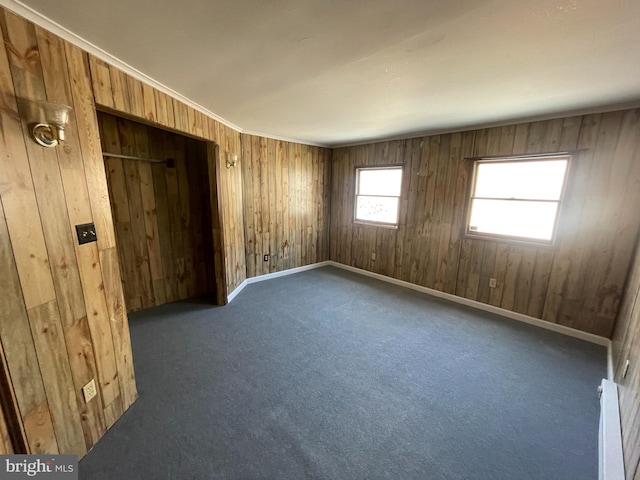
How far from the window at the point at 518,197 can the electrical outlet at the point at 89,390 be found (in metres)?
3.98

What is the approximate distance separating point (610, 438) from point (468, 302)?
209 cm

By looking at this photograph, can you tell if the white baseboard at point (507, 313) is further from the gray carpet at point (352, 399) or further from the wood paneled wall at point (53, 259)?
the wood paneled wall at point (53, 259)

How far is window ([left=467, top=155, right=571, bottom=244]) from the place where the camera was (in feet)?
8.96

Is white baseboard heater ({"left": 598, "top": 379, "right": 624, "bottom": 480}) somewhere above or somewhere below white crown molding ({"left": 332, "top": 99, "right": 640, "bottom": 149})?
below

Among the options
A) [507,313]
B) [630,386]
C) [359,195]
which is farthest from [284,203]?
[630,386]

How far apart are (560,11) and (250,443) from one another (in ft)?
8.91

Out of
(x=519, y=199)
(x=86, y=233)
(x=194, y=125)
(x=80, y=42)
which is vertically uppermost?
(x=80, y=42)

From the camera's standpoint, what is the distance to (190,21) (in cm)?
118

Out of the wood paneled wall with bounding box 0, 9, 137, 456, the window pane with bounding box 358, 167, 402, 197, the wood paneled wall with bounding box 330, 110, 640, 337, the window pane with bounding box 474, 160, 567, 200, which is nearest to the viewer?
the wood paneled wall with bounding box 0, 9, 137, 456

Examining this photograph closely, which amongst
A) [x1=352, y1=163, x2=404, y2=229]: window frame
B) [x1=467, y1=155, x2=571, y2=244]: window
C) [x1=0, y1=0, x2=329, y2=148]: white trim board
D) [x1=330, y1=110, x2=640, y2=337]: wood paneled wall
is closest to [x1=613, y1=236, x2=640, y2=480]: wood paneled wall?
[x1=330, y1=110, x2=640, y2=337]: wood paneled wall

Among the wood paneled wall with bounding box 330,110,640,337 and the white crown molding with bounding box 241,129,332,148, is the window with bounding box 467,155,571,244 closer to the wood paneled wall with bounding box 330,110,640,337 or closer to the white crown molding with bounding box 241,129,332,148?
the wood paneled wall with bounding box 330,110,640,337

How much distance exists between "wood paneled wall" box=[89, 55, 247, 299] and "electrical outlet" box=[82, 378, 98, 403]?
1678mm

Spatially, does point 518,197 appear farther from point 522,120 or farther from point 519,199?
point 522,120

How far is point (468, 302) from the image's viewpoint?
11.2ft
